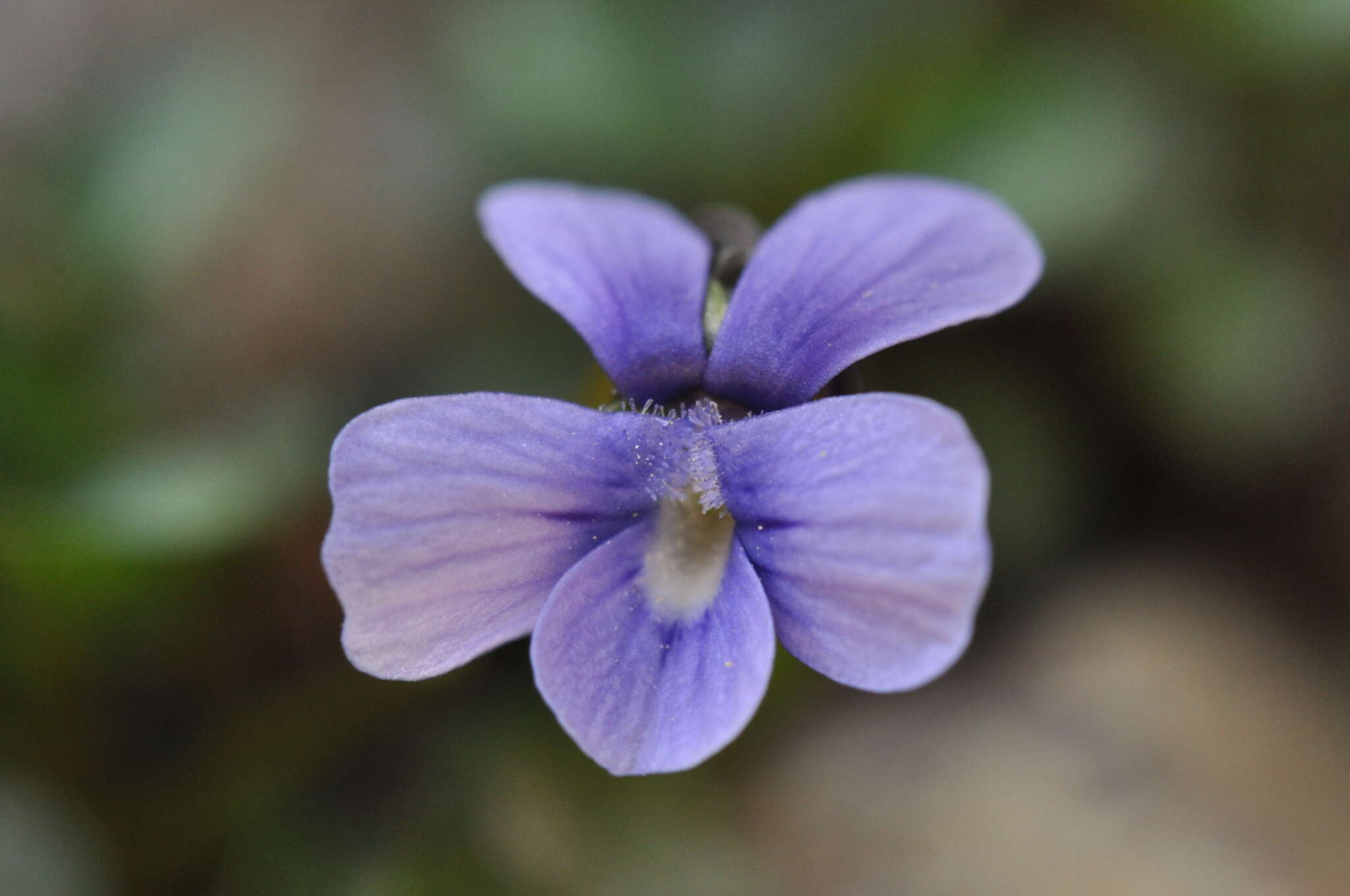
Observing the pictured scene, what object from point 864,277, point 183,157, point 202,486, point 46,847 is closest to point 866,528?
point 864,277

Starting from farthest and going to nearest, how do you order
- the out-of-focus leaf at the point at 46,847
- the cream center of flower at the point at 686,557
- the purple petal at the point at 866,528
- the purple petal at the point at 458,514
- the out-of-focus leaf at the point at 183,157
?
1. the out-of-focus leaf at the point at 183,157
2. the out-of-focus leaf at the point at 46,847
3. the cream center of flower at the point at 686,557
4. the purple petal at the point at 458,514
5. the purple petal at the point at 866,528

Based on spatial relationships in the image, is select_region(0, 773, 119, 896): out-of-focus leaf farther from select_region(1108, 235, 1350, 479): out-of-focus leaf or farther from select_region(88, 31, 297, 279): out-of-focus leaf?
select_region(1108, 235, 1350, 479): out-of-focus leaf

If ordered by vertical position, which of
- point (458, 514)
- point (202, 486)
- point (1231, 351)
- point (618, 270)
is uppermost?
point (618, 270)

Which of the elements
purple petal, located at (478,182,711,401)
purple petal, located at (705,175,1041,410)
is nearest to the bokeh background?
purple petal, located at (478,182,711,401)

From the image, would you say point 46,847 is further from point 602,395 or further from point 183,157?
point 183,157

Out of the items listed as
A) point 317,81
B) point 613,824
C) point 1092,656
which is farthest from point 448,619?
point 317,81

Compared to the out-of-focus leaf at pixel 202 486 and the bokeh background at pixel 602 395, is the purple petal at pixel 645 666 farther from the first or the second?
the out-of-focus leaf at pixel 202 486

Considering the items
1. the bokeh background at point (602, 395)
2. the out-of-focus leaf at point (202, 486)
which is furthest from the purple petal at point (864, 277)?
the out-of-focus leaf at point (202, 486)

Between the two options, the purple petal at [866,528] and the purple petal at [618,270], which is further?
the purple petal at [618,270]
